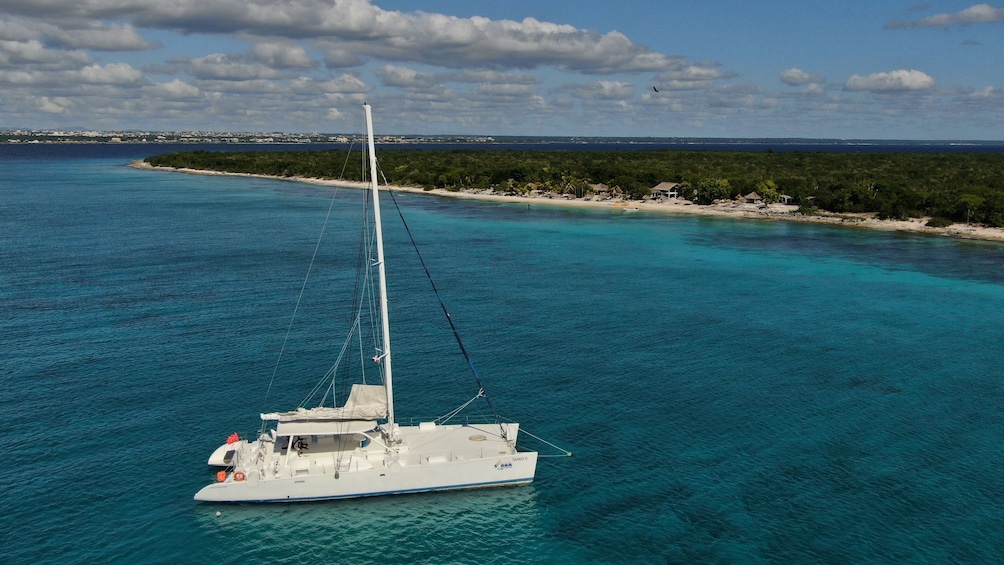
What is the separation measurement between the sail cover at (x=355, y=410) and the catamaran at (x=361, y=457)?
55 mm

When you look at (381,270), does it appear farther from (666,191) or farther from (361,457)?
(666,191)

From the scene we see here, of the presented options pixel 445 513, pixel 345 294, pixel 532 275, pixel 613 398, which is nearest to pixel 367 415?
pixel 445 513

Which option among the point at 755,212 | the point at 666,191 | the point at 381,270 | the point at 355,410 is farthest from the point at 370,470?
the point at 666,191

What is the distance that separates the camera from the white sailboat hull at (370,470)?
3756cm

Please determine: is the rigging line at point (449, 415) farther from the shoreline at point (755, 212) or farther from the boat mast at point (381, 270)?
the shoreline at point (755, 212)

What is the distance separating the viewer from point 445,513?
3769cm

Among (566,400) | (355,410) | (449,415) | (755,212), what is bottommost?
(566,400)

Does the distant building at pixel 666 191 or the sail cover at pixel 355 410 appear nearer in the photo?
the sail cover at pixel 355 410

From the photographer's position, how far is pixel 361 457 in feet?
128

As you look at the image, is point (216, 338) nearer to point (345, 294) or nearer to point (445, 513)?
point (345, 294)

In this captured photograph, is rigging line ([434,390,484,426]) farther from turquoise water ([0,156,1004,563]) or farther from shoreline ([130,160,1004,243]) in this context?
shoreline ([130,160,1004,243])

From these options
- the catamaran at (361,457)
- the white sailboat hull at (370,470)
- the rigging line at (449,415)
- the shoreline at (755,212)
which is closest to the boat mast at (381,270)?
the catamaran at (361,457)

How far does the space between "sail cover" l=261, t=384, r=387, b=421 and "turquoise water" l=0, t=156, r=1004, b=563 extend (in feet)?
15.0

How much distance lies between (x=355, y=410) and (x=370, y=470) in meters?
3.81
